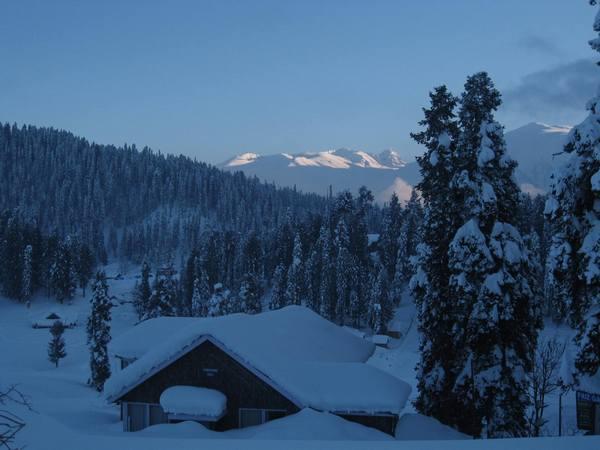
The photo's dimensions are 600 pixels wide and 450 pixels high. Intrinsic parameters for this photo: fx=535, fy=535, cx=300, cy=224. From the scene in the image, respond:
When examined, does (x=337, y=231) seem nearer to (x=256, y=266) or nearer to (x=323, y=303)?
(x=323, y=303)

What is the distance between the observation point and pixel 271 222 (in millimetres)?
187000

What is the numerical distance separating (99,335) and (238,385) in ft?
130

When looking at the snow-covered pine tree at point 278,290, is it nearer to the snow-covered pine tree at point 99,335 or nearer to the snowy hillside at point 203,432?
the snowy hillside at point 203,432

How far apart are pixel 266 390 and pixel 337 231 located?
7465cm

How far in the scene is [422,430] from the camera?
725 inches

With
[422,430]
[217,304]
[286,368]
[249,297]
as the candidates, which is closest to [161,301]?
[217,304]

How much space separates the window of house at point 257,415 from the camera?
17.7 metres

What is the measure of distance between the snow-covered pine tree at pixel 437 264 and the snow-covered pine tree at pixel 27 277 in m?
96.9

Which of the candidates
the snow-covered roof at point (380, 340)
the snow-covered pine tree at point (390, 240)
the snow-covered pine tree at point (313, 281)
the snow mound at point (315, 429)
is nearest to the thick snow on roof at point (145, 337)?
the snow mound at point (315, 429)

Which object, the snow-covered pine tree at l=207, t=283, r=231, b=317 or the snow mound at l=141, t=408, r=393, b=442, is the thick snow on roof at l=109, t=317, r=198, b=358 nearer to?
the snow mound at l=141, t=408, r=393, b=442

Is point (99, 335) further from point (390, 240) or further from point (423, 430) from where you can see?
point (390, 240)

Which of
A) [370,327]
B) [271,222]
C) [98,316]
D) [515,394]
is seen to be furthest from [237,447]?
[271,222]

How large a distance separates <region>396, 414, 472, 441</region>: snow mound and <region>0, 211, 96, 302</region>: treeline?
321ft

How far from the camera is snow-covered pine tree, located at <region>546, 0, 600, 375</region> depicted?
1348 centimetres
